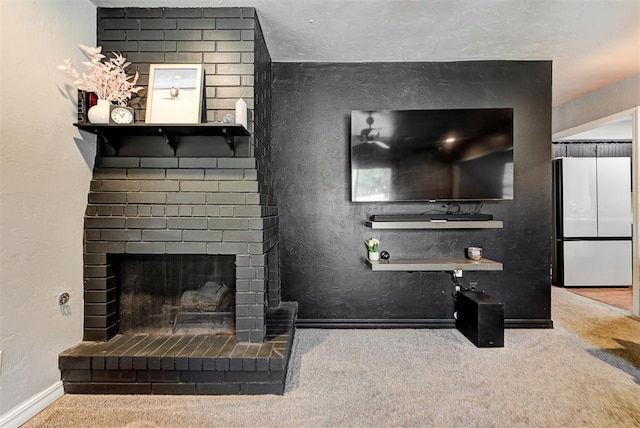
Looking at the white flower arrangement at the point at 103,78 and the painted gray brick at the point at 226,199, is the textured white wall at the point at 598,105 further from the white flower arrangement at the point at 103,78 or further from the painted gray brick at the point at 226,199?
the white flower arrangement at the point at 103,78

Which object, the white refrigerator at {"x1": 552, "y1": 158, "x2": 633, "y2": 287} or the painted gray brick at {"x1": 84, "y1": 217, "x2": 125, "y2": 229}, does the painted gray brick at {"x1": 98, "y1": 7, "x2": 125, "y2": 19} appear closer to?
the painted gray brick at {"x1": 84, "y1": 217, "x2": 125, "y2": 229}

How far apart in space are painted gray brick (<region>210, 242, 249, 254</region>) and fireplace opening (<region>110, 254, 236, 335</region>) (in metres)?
0.17

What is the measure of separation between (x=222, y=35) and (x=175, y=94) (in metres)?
0.51

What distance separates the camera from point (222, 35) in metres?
2.13

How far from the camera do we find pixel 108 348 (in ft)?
Result: 6.48

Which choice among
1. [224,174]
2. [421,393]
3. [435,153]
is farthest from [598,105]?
[224,174]

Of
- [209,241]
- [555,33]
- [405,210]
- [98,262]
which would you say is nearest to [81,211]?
[98,262]

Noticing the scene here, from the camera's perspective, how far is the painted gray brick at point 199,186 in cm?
208

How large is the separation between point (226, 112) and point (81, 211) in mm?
1110

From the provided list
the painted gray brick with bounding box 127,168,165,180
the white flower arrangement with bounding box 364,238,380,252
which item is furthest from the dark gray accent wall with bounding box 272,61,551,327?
the painted gray brick with bounding box 127,168,165,180

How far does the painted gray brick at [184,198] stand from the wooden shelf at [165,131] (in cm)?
30

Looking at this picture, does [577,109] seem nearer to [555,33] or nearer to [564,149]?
[564,149]

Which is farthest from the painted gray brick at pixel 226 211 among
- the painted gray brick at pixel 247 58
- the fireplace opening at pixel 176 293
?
the painted gray brick at pixel 247 58

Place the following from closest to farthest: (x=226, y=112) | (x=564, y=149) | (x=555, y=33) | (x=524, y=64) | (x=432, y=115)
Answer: (x=226, y=112) → (x=555, y=33) → (x=432, y=115) → (x=524, y=64) → (x=564, y=149)
